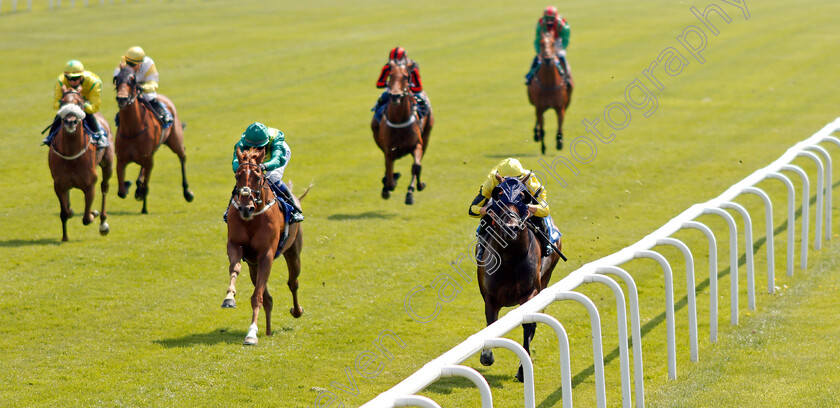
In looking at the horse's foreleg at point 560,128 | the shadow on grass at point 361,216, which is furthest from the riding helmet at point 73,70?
the horse's foreleg at point 560,128

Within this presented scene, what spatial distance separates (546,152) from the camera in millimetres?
17172

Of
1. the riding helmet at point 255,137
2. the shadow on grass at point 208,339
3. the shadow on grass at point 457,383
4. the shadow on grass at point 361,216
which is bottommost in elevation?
the shadow on grass at point 361,216

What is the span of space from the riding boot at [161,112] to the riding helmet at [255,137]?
520 centimetres

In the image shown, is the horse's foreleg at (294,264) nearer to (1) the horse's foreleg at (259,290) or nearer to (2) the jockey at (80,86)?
(1) the horse's foreleg at (259,290)

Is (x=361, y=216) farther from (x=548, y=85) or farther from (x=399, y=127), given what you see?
(x=548, y=85)

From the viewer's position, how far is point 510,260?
7094mm

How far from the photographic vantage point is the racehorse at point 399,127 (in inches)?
496

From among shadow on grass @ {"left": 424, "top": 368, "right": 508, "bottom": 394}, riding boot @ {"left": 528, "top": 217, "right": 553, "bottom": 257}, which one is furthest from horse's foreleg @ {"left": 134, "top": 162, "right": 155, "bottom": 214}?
riding boot @ {"left": 528, "top": 217, "right": 553, "bottom": 257}

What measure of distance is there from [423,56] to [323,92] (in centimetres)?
546

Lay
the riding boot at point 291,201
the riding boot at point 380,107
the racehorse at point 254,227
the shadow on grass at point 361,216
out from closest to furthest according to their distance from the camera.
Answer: the racehorse at point 254,227, the riding boot at point 291,201, the shadow on grass at point 361,216, the riding boot at point 380,107

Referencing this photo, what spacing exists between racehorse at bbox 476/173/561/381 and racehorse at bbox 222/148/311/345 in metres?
1.81

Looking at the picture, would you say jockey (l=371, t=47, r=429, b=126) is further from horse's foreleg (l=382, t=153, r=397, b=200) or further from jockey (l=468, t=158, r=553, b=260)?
jockey (l=468, t=158, r=553, b=260)

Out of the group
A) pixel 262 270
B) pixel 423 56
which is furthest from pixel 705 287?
pixel 423 56

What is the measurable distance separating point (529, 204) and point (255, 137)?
94.6 inches
